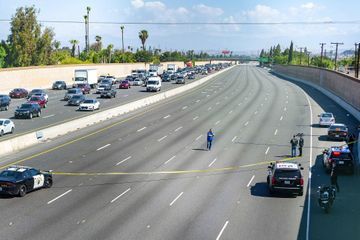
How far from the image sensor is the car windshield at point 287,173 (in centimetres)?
2613

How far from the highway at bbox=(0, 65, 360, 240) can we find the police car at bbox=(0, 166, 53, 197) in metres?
0.47

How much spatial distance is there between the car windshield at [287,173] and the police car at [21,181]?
11698mm

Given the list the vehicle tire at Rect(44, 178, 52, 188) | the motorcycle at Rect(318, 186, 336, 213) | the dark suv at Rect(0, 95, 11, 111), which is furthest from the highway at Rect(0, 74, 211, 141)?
the motorcycle at Rect(318, 186, 336, 213)

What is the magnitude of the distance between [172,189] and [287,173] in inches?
233

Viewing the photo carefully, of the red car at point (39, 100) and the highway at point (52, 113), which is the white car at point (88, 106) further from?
the red car at point (39, 100)

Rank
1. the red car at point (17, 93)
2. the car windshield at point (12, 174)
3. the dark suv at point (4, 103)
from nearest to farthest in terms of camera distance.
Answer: the car windshield at point (12, 174) → the dark suv at point (4, 103) → the red car at point (17, 93)

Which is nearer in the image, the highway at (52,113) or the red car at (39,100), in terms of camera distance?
the highway at (52,113)

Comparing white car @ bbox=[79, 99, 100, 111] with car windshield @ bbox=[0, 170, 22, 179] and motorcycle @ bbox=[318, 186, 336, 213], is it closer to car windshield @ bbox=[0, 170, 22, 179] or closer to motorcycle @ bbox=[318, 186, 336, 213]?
car windshield @ bbox=[0, 170, 22, 179]

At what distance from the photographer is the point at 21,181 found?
82.3 feet

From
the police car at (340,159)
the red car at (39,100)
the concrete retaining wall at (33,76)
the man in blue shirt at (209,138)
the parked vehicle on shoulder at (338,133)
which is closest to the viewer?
the police car at (340,159)

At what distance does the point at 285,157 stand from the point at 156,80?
52572 mm

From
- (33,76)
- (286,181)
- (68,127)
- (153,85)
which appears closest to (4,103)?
(68,127)

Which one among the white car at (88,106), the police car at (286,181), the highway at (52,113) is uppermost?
the police car at (286,181)

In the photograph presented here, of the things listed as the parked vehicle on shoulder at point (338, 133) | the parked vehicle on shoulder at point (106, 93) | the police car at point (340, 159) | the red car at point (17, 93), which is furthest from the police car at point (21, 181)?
the red car at point (17, 93)
